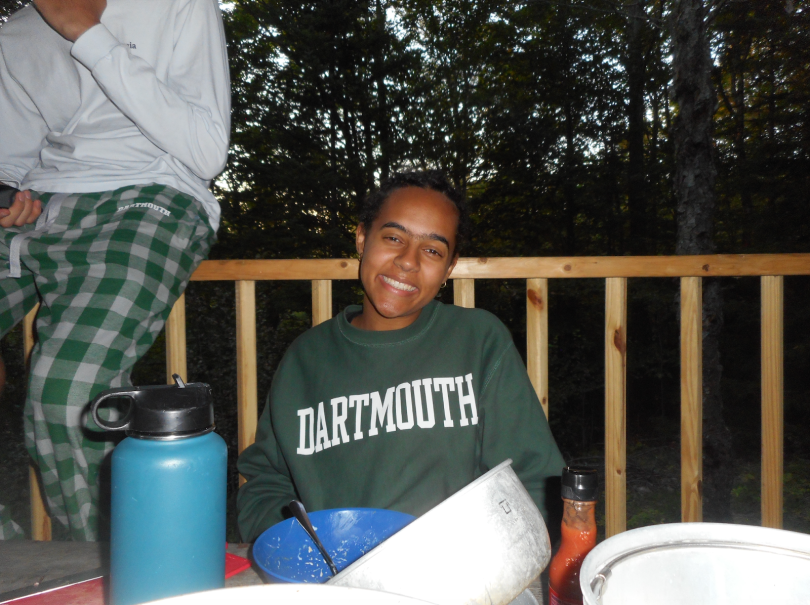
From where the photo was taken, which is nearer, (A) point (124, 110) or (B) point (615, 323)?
(A) point (124, 110)

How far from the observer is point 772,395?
171cm

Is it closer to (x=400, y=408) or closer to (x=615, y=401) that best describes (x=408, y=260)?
(x=400, y=408)

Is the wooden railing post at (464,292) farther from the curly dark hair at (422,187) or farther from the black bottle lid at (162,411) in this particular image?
the black bottle lid at (162,411)

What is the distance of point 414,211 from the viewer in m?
1.42

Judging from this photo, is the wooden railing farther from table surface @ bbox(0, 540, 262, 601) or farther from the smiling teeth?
table surface @ bbox(0, 540, 262, 601)

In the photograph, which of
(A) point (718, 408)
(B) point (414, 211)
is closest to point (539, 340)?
(B) point (414, 211)

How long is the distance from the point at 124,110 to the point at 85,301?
46cm

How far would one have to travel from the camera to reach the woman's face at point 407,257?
1.40 meters

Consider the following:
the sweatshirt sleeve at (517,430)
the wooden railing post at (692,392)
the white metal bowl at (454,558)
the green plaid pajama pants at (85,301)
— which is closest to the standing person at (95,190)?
the green plaid pajama pants at (85,301)

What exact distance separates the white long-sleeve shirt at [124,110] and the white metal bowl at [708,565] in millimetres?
1294

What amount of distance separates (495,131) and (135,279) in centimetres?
697

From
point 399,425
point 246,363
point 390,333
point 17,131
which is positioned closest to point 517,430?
point 399,425

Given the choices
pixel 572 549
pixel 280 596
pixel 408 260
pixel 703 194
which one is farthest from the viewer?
pixel 703 194

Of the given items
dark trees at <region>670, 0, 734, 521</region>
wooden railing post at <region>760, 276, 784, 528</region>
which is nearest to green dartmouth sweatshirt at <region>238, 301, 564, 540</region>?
wooden railing post at <region>760, 276, 784, 528</region>
